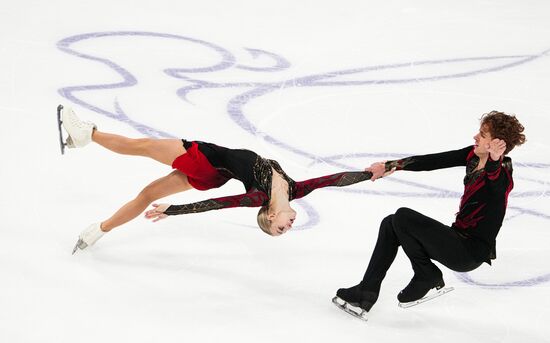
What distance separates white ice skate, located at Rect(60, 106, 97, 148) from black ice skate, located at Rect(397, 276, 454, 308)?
2.23 metres

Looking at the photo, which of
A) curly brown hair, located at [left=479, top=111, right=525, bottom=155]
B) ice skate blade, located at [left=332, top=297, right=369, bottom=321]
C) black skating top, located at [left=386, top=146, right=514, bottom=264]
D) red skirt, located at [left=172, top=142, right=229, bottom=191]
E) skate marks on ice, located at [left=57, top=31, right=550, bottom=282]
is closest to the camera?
curly brown hair, located at [left=479, top=111, right=525, bottom=155]

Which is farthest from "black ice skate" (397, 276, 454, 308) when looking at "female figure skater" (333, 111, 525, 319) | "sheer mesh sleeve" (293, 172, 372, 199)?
"sheer mesh sleeve" (293, 172, 372, 199)

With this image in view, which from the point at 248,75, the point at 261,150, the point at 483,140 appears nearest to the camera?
the point at 483,140

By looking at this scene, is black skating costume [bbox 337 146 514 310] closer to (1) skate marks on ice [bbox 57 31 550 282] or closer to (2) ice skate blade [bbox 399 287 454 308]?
(2) ice skate blade [bbox 399 287 454 308]

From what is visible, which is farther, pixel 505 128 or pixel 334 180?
pixel 334 180

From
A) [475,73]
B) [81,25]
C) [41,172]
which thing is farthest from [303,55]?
[41,172]

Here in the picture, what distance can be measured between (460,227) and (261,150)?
7.87ft

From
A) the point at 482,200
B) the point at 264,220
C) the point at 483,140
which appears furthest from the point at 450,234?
the point at 264,220

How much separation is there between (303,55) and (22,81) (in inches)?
112

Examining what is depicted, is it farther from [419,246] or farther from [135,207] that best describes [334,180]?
[135,207]

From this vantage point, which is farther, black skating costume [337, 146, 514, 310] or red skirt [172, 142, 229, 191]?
red skirt [172, 142, 229, 191]

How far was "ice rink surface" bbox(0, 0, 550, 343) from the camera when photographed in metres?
4.45

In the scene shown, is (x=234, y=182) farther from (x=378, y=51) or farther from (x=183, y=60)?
(x=378, y=51)

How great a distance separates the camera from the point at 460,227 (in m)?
4.39
